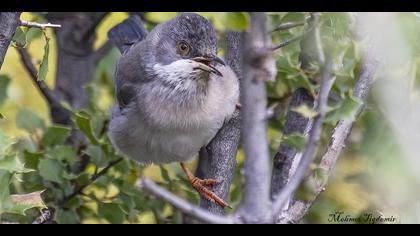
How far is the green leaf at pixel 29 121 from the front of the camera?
12.6 ft

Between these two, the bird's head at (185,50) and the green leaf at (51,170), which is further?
the green leaf at (51,170)

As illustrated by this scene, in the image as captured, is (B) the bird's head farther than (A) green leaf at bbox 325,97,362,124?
Yes

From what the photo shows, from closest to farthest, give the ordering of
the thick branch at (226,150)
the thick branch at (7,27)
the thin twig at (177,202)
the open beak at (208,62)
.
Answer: the thin twig at (177,202) → the thick branch at (7,27) → the thick branch at (226,150) → the open beak at (208,62)

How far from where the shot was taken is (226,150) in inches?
118

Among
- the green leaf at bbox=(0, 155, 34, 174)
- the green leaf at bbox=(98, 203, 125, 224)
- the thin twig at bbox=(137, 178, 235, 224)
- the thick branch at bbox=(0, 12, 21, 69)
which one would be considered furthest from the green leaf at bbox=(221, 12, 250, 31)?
the green leaf at bbox=(98, 203, 125, 224)

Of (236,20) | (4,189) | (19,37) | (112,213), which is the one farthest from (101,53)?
(236,20)

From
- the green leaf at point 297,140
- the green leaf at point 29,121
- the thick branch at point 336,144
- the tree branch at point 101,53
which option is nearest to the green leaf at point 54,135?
the green leaf at point 29,121

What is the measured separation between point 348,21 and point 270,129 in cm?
174

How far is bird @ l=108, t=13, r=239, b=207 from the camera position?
3.25 meters

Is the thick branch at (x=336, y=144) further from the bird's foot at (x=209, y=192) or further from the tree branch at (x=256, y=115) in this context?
the tree branch at (x=256, y=115)

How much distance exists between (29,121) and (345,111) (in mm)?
2316

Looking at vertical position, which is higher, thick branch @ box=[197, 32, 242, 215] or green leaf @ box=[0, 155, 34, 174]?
green leaf @ box=[0, 155, 34, 174]

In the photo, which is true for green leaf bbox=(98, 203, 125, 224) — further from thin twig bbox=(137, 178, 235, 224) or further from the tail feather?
thin twig bbox=(137, 178, 235, 224)

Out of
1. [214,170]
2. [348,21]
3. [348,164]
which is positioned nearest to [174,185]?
[214,170]
